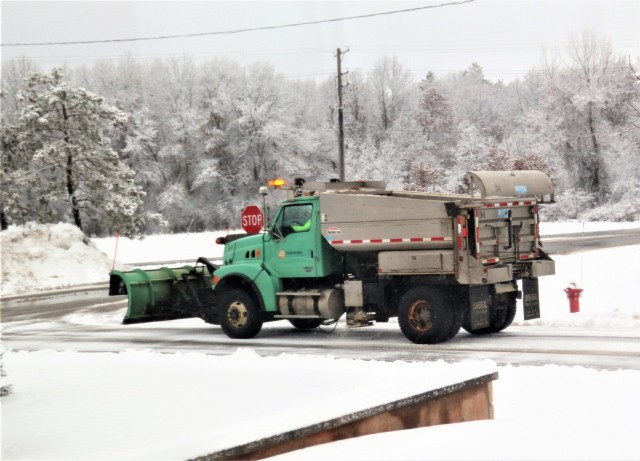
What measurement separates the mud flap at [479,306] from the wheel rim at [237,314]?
4.04 meters

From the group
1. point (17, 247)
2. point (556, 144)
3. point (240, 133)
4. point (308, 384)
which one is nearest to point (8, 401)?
point (308, 384)

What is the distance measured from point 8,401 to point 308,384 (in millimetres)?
2496

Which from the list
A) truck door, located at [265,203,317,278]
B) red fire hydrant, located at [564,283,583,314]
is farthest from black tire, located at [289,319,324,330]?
red fire hydrant, located at [564,283,583,314]

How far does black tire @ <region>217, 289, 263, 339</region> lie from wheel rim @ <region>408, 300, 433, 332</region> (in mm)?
3016

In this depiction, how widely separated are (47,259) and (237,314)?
2014cm

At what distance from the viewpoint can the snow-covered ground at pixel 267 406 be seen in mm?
6137

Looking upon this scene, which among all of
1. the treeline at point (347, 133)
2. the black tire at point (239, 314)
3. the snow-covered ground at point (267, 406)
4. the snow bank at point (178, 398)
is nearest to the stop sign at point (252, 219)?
the black tire at point (239, 314)

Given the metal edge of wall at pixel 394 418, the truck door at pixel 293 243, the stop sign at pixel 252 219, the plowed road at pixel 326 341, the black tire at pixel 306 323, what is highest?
the stop sign at pixel 252 219

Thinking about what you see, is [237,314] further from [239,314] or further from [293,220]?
[293,220]

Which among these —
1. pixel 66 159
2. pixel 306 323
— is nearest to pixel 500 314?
pixel 306 323

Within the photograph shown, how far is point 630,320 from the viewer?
633 inches

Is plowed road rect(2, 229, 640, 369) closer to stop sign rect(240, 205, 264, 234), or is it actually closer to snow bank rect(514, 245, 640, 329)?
snow bank rect(514, 245, 640, 329)

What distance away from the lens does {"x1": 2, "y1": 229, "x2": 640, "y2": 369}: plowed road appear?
12.7m

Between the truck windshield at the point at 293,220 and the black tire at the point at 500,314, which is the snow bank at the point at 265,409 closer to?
the black tire at the point at 500,314
